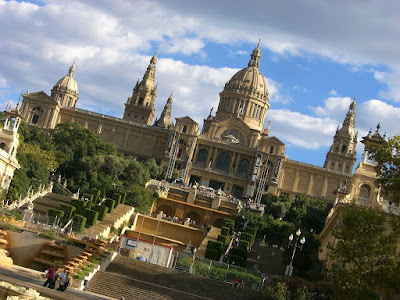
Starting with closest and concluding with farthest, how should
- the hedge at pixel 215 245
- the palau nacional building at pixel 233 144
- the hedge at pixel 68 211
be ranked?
the hedge at pixel 68 211 < the hedge at pixel 215 245 < the palau nacional building at pixel 233 144

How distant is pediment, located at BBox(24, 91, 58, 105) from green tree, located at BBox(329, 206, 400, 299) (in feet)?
333

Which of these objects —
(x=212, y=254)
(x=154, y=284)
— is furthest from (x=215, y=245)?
(x=154, y=284)

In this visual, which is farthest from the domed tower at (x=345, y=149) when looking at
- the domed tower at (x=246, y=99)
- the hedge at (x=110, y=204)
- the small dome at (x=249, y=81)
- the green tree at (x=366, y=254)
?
the green tree at (x=366, y=254)

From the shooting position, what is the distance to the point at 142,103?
145125 mm

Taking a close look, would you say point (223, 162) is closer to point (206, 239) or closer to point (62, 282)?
point (206, 239)

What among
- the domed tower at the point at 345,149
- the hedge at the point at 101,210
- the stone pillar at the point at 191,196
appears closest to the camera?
the hedge at the point at 101,210

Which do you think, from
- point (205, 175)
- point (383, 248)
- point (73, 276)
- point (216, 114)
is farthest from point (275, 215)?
point (383, 248)

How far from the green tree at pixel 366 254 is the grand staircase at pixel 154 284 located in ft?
36.1

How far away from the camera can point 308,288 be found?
37469mm

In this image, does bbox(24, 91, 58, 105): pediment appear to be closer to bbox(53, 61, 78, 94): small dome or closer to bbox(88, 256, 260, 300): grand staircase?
bbox(53, 61, 78, 94): small dome

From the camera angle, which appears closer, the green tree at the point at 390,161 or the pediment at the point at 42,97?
the green tree at the point at 390,161

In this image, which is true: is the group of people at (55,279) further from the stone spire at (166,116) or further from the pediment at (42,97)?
the stone spire at (166,116)

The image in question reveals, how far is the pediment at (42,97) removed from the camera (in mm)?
125562

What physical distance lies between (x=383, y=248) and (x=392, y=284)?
167 centimetres
